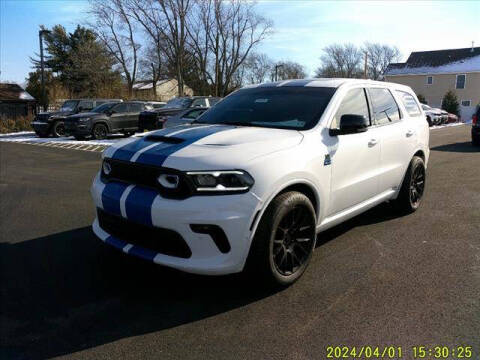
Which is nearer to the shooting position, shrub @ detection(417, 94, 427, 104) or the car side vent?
the car side vent

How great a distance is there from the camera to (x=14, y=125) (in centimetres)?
2394

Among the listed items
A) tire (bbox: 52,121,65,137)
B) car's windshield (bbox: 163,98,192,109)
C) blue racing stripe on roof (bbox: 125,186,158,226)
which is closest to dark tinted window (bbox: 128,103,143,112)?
car's windshield (bbox: 163,98,192,109)

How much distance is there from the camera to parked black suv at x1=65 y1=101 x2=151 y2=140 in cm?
1645

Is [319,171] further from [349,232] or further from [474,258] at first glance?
[474,258]

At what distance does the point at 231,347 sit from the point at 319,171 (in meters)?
1.68

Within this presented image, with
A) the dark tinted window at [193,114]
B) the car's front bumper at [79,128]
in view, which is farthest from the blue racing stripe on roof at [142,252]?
the car's front bumper at [79,128]

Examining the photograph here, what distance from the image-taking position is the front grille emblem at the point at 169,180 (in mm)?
2959

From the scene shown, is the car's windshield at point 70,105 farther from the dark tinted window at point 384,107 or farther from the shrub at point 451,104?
the shrub at point 451,104

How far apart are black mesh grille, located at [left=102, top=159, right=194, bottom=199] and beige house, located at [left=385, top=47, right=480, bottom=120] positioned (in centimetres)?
5122

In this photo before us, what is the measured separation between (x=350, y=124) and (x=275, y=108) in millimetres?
835

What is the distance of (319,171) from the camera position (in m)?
3.59

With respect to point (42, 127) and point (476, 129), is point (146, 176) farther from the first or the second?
point (42, 127)

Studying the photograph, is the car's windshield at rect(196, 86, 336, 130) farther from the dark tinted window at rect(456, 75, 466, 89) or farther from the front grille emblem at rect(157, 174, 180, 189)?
the dark tinted window at rect(456, 75, 466, 89)

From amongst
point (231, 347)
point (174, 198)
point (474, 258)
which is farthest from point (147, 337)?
point (474, 258)
